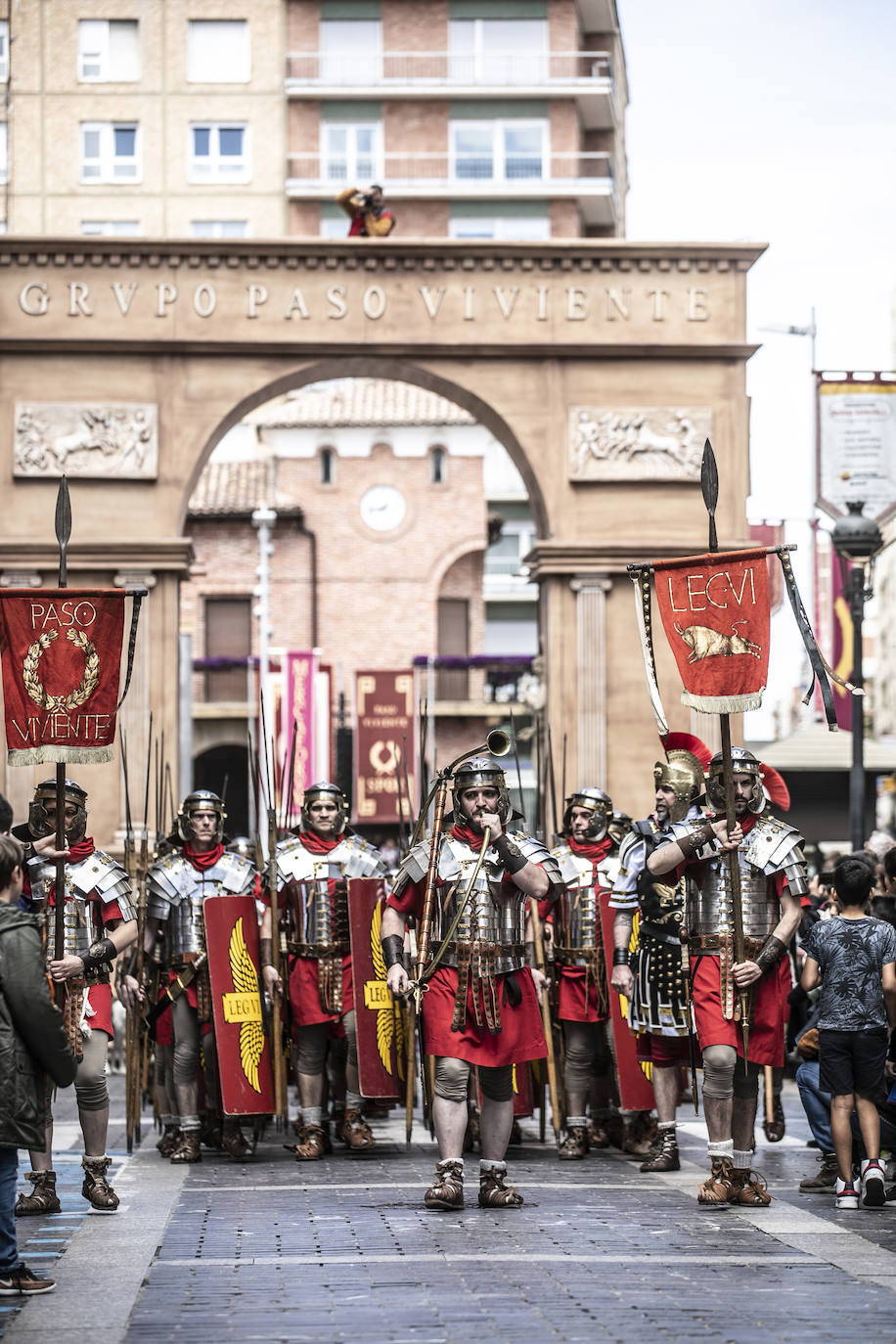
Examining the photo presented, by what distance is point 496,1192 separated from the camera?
9.87 meters

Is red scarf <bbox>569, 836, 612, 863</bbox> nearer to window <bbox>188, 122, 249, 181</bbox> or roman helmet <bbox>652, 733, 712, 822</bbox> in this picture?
roman helmet <bbox>652, 733, 712, 822</bbox>

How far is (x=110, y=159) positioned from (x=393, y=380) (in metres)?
31.5

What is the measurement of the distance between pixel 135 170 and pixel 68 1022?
4469cm

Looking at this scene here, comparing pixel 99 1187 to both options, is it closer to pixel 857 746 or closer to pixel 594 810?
pixel 594 810

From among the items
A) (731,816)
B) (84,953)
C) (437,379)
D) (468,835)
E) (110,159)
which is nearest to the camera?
(731,816)

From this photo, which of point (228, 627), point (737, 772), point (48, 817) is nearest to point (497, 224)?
point (228, 627)

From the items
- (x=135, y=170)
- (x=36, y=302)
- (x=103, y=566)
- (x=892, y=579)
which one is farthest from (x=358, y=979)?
(x=892, y=579)

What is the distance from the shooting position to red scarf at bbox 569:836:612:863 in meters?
13.0

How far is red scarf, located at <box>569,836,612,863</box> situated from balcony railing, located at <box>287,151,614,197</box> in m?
40.7

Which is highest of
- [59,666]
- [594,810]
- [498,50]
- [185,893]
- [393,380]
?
[498,50]

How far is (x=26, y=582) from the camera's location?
22531mm

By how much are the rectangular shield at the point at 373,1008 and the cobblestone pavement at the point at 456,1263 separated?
99cm

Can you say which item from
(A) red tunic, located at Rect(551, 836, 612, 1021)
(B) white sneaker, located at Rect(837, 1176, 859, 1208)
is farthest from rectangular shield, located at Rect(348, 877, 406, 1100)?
(B) white sneaker, located at Rect(837, 1176, 859, 1208)

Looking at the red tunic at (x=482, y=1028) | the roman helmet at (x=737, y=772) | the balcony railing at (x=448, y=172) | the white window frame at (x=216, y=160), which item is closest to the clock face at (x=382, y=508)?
the balcony railing at (x=448, y=172)
